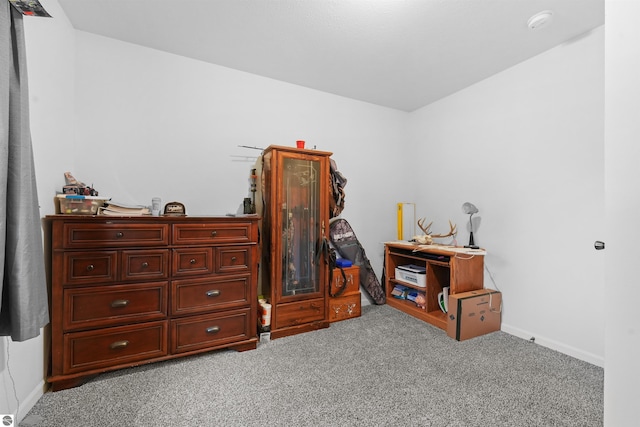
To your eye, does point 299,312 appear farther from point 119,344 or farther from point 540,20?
point 540,20

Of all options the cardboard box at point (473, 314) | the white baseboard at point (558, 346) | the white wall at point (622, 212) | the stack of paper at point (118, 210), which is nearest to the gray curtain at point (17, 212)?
the stack of paper at point (118, 210)

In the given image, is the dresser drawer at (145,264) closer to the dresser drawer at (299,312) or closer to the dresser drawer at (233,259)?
the dresser drawer at (233,259)

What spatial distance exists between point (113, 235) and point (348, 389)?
1.83 metres

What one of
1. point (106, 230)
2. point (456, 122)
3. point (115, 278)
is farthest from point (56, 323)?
point (456, 122)

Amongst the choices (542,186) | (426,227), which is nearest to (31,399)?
(426,227)

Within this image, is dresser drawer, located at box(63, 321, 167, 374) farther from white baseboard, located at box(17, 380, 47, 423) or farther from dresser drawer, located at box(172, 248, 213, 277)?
dresser drawer, located at box(172, 248, 213, 277)

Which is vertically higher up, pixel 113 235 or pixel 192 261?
pixel 113 235

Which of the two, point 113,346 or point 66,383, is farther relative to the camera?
point 113,346

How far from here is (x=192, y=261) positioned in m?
2.04

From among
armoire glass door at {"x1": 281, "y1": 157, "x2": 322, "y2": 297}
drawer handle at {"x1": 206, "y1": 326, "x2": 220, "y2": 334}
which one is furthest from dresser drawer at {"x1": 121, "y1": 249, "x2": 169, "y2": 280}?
armoire glass door at {"x1": 281, "y1": 157, "x2": 322, "y2": 297}

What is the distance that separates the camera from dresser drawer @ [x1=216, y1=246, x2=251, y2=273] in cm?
213

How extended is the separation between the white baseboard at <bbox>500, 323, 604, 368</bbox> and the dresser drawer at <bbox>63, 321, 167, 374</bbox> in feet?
9.77

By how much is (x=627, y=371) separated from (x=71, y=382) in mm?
2605

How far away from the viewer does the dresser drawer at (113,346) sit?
1716mm
